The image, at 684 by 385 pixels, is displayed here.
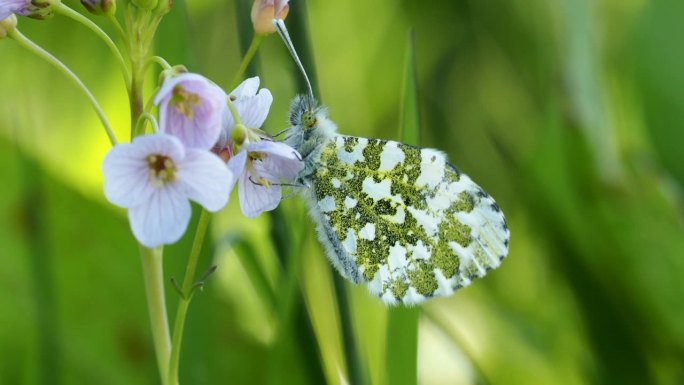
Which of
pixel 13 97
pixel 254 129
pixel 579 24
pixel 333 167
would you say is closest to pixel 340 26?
pixel 579 24

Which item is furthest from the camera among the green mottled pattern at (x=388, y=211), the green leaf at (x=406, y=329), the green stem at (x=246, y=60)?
the green mottled pattern at (x=388, y=211)

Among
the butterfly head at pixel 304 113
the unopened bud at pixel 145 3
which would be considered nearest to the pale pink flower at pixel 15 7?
the unopened bud at pixel 145 3

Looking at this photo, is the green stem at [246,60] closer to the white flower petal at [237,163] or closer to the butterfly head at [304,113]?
the white flower petal at [237,163]

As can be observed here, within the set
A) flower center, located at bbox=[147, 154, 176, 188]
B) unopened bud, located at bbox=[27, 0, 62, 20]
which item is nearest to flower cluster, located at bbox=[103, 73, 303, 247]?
flower center, located at bbox=[147, 154, 176, 188]

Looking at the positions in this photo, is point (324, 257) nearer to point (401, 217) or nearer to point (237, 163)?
point (401, 217)

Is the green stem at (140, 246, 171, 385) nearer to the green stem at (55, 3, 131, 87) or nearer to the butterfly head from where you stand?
the green stem at (55, 3, 131, 87)

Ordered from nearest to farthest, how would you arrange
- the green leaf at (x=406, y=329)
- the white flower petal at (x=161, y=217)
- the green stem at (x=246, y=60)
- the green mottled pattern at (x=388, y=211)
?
the white flower petal at (x=161, y=217) → the green stem at (x=246, y=60) → the green leaf at (x=406, y=329) → the green mottled pattern at (x=388, y=211)

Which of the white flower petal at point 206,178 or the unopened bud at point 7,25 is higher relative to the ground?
the unopened bud at point 7,25

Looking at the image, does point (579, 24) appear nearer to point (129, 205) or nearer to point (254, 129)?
point (254, 129)
